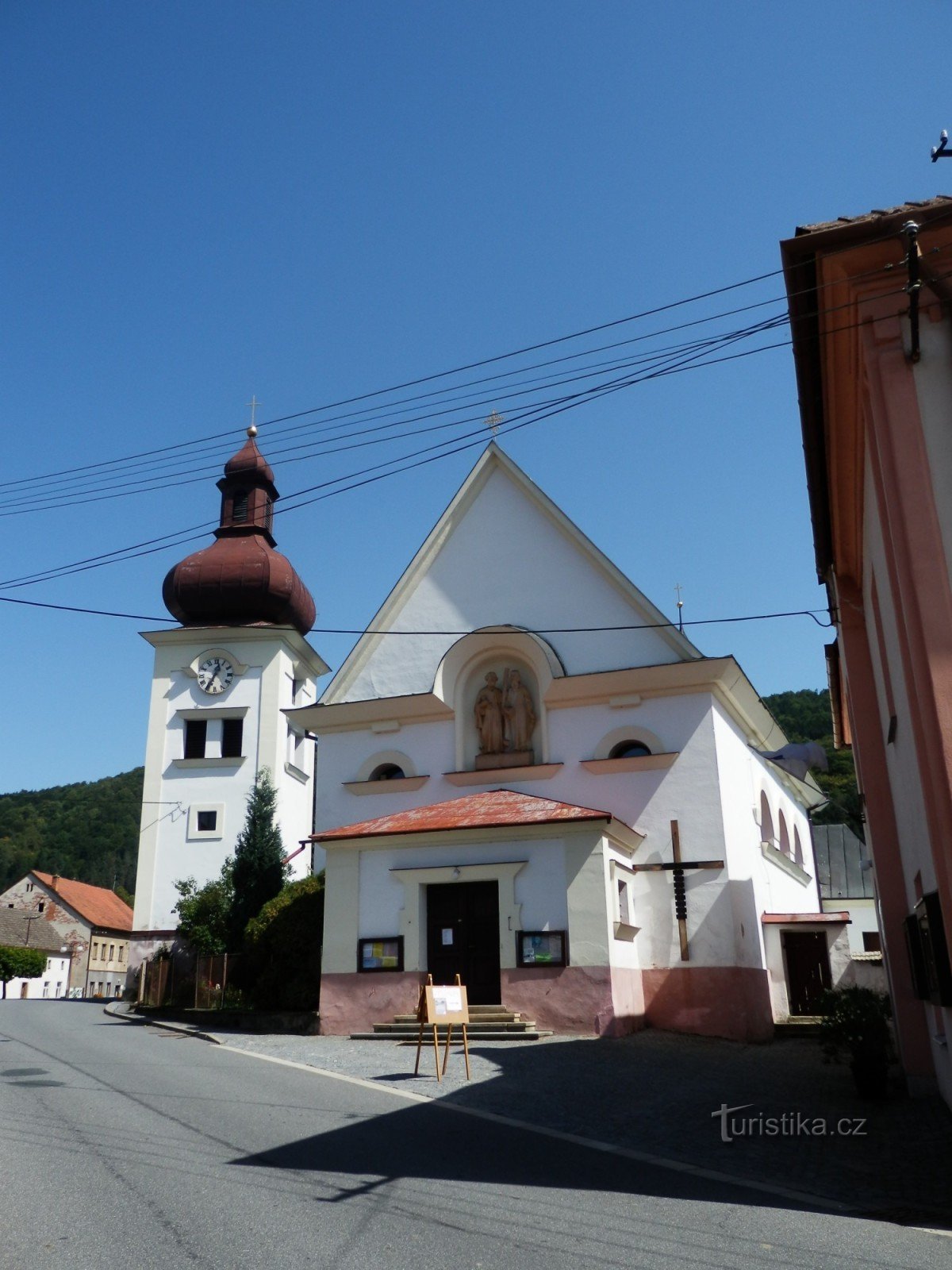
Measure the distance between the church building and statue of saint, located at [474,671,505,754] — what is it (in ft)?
0.17

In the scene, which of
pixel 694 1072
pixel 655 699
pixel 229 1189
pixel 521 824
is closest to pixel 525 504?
pixel 655 699

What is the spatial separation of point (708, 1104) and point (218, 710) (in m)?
28.3

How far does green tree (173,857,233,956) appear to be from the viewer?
2842cm

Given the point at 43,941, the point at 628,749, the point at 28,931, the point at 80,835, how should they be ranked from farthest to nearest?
the point at 80,835
the point at 28,931
the point at 43,941
the point at 628,749

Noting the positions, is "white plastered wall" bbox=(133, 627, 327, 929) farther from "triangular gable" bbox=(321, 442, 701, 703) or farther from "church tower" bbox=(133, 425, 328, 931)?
"triangular gable" bbox=(321, 442, 701, 703)

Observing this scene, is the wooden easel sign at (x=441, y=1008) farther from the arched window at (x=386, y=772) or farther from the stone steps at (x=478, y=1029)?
the arched window at (x=386, y=772)

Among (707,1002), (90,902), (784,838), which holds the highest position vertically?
(90,902)

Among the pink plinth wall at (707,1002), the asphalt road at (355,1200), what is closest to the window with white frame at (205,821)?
the pink plinth wall at (707,1002)

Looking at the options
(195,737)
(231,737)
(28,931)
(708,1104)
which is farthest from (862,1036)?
(28,931)

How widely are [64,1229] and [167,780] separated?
31632mm

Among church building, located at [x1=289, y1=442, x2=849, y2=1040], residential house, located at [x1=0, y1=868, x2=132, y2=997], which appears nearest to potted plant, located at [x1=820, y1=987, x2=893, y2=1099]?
church building, located at [x1=289, y1=442, x2=849, y2=1040]

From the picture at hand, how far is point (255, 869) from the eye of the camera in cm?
2653

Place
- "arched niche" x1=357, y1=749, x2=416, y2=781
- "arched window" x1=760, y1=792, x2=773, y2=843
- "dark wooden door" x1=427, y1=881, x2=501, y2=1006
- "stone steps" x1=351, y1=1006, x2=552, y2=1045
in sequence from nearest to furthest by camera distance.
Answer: "stone steps" x1=351, y1=1006, x2=552, y2=1045, "dark wooden door" x1=427, y1=881, x2=501, y2=1006, "arched niche" x1=357, y1=749, x2=416, y2=781, "arched window" x1=760, y1=792, x2=773, y2=843

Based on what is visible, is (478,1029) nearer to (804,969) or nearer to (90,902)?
(804,969)
